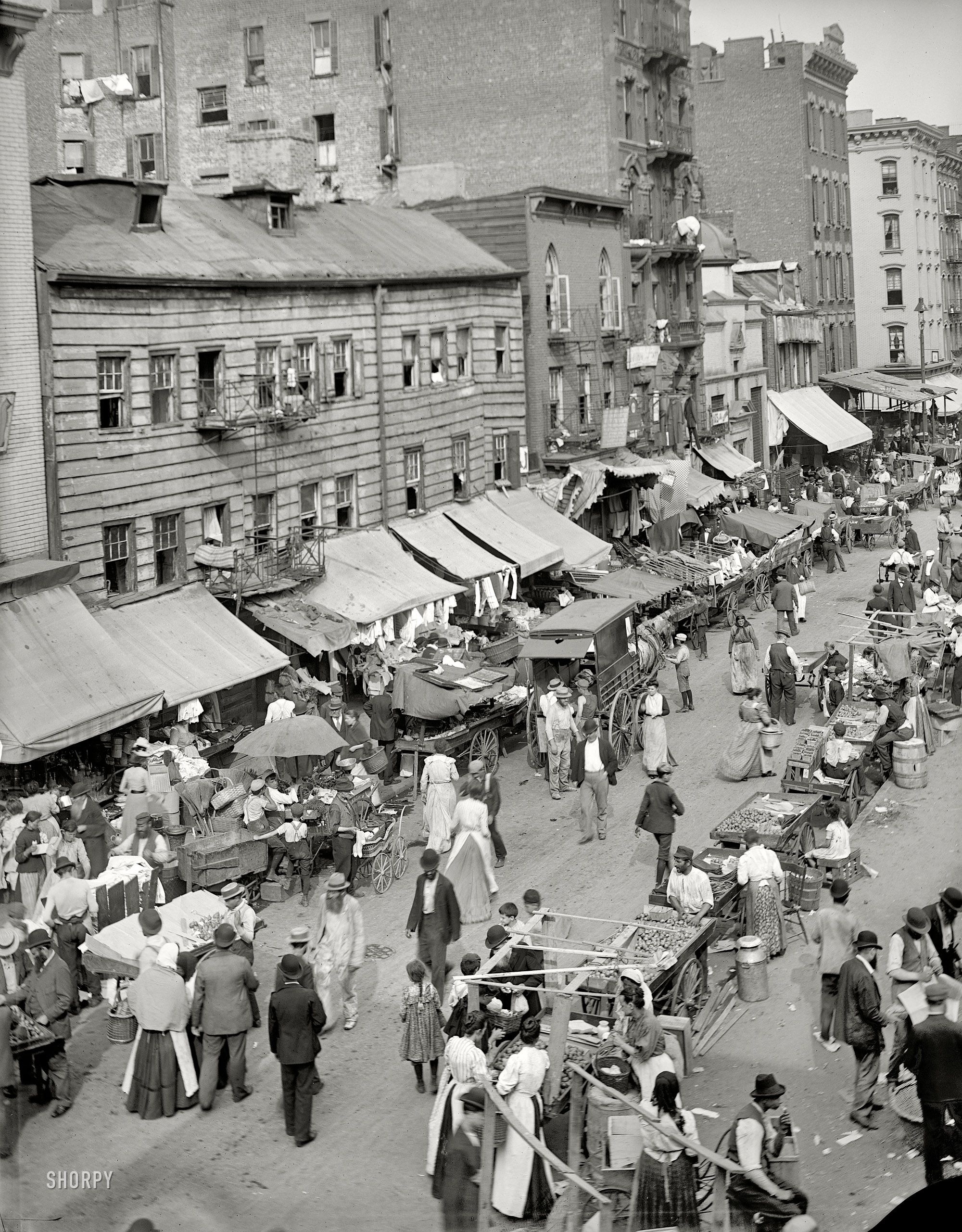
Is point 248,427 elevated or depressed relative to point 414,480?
elevated

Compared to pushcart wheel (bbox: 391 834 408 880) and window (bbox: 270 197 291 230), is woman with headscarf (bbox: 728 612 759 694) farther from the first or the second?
window (bbox: 270 197 291 230)

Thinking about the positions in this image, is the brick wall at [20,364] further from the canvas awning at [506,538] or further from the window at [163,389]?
the canvas awning at [506,538]

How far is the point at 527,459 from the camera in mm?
38312

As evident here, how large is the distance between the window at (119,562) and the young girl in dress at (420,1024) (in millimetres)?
12374

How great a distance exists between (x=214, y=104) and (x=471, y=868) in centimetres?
2897

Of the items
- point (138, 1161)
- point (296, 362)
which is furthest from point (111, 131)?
point (138, 1161)

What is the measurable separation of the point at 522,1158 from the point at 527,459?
2858cm

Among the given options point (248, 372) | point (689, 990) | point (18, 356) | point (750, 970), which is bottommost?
point (750, 970)

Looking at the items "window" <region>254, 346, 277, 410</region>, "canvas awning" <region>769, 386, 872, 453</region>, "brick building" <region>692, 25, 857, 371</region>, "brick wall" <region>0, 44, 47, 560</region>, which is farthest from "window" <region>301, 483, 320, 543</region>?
"canvas awning" <region>769, 386, 872, 453</region>

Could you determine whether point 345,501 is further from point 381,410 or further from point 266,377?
point 266,377

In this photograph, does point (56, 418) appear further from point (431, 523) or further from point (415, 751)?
point (431, 523)

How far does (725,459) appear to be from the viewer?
48.9 metres

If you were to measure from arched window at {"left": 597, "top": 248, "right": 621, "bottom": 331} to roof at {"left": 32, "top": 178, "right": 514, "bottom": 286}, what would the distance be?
587 cm

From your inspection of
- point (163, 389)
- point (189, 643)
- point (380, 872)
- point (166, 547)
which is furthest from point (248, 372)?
point (380, 872)
